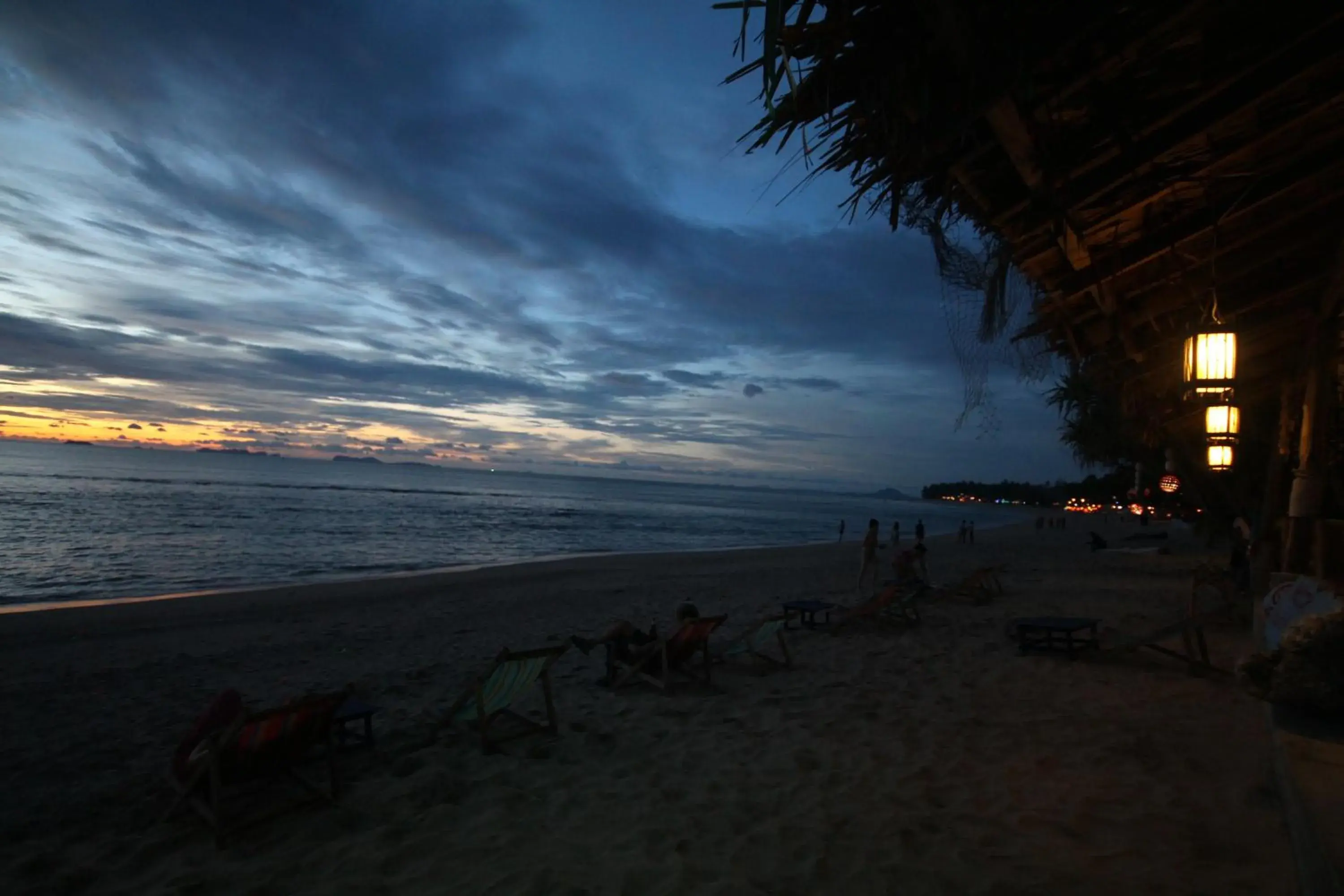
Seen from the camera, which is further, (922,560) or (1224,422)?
(922,560)

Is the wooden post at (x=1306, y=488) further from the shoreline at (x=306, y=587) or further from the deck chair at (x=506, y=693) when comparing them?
the shoreline at (x=306, y=587)

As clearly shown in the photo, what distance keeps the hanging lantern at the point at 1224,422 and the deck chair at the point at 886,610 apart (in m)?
4.46

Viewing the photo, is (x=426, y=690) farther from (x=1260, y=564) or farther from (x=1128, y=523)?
(x=1128, y=523)

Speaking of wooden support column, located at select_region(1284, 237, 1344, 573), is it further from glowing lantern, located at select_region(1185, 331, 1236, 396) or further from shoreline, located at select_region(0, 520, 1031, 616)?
shoreline, located at select_region(0, 520, 1031, 616)

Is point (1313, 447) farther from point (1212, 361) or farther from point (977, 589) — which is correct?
point (977, 589)

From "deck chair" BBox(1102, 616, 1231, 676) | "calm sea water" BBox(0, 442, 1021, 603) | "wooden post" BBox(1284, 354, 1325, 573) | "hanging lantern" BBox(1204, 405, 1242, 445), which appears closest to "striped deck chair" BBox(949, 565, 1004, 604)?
"deck chair" BBox(1102, 616, 1231, 676)

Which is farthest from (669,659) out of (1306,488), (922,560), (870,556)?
(922,560)

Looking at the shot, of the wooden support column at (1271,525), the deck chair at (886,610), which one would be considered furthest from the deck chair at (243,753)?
the wooden support column at (1271,525)

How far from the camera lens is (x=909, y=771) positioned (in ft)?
13.8

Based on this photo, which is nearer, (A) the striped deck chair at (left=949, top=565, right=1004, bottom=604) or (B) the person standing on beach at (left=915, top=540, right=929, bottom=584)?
(A) the striped deck chair at (left=949, top=565, right=1004, bottom=604)

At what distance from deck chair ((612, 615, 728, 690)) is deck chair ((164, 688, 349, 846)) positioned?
2664 mm

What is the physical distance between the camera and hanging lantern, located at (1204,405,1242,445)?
187 inches

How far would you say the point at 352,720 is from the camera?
4.78 m

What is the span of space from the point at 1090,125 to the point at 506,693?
179 inches
